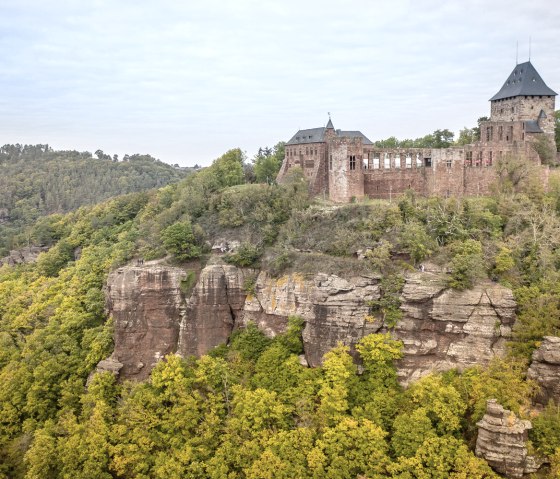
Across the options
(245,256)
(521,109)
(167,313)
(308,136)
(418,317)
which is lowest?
(167,313)

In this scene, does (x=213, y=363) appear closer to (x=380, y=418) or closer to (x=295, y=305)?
(x=295, y=305)

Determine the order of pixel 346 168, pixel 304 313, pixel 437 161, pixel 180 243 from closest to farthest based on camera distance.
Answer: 1. pixel 304 313
2. pixel 180 243
3. pixel 437 161
4. pixel 346 168

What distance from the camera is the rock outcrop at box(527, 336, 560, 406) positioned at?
29.9m

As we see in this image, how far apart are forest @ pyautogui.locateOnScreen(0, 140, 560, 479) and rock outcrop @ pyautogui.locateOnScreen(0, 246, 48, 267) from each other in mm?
20173

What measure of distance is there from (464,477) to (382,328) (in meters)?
12.2

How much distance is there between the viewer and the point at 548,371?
99.0 ft

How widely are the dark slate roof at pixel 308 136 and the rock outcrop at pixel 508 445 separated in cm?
3727

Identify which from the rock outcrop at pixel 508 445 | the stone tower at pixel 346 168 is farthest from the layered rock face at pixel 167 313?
the rock outcrop at pixel 508 445

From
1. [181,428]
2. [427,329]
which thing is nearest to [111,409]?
[181,428]

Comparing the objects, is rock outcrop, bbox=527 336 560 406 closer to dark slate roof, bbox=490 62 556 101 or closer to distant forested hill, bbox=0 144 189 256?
dark slate roof, bbox=490 62 556 101

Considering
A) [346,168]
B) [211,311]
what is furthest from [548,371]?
[346,168]

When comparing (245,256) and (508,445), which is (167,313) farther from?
(508,445)

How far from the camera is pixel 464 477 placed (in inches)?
1047

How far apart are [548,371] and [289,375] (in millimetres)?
17394
